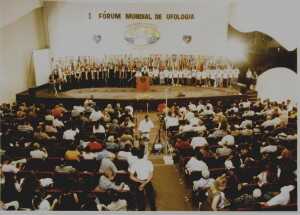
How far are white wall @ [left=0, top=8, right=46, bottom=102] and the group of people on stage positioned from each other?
1065 mm

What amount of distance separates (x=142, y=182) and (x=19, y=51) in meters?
7.44

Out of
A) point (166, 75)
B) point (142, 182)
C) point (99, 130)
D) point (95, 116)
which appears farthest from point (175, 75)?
point (142, 182)

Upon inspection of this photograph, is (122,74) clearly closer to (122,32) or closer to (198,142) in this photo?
(122,32)

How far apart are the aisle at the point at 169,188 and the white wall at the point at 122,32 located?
575 cm

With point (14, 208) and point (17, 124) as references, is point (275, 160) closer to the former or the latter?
point (14, 208)

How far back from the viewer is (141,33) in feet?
40.0

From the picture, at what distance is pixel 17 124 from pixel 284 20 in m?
5.67

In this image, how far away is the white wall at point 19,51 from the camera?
9891 millimetres

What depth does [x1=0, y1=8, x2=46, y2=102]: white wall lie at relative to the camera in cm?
989

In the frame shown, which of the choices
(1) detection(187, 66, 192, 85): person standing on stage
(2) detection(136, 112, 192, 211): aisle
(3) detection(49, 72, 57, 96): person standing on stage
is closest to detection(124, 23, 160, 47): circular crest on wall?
(1) detection(187, 66, 192, 85): person standing on stage

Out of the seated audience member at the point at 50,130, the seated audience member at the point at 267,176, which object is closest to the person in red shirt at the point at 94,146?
the seated audience member at the point at 50,130

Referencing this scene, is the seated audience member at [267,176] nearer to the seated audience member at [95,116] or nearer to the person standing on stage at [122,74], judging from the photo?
the seated audience member at [95,116]

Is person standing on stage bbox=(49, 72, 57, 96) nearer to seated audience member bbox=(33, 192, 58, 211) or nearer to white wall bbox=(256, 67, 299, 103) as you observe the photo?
white wall bbox=(256, 67, 299, 103)

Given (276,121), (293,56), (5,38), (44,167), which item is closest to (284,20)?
(293,56)
